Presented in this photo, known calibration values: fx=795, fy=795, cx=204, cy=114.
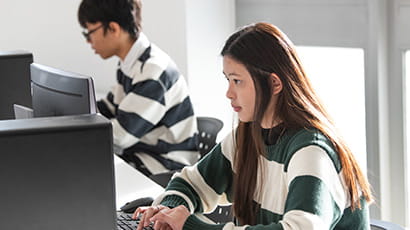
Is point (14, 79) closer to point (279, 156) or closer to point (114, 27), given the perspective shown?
point (114, 27)

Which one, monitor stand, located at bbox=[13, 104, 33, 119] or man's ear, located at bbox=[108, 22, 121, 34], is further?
man's ear, located at bbox=[108, 22, 121, 34]

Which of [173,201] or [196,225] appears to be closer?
[196,225]

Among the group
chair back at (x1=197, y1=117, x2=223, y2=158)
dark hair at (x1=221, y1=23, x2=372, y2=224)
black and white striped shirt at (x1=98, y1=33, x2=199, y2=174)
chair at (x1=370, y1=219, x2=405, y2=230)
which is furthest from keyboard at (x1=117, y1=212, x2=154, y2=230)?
black and white striped shirt at (x1=98, y1=33, x2=199, y2=174)

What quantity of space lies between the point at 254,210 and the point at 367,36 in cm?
146

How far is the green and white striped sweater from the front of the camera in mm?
1610

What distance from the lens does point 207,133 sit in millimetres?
3070

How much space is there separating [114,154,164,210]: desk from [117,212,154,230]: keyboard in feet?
1.20

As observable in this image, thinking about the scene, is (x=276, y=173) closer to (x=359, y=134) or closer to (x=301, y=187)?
(x=301, y=187)

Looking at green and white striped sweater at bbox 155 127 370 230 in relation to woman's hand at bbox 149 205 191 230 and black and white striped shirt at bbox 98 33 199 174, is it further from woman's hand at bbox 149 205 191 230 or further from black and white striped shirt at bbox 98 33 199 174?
black and white striped shirt at bbox 98 33 199 174

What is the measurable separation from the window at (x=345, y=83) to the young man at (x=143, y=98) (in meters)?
0.56

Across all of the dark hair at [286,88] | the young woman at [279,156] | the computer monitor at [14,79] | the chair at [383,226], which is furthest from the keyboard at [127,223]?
the computer monitor at [14,79]

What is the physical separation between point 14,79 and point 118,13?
2.68 feet

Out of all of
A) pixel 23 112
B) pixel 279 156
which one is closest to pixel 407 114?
pixel 279 156

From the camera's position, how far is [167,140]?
3.22 metres
